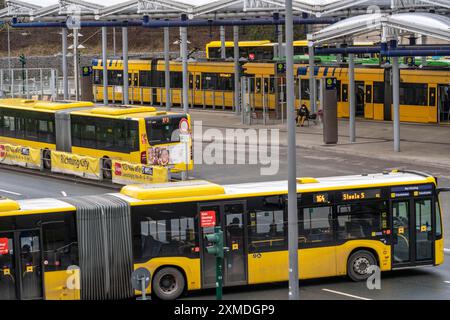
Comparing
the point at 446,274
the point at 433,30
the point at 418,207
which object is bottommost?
the point at 446,274

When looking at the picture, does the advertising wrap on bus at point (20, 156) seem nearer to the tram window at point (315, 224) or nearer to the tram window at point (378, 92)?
the tram window at point (378, 92)

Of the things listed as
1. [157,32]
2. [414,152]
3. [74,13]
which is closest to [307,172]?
[414,152]

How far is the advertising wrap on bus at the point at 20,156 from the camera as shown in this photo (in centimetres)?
4162

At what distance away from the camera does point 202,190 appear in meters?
21.6

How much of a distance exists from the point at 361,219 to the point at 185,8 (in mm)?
29710

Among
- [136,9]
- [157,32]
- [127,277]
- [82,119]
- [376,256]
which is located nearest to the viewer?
[127,277]

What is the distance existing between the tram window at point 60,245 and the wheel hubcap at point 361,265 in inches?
228

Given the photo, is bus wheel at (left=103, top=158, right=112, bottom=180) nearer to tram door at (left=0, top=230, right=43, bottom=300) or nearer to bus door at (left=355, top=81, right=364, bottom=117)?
tram door at (left=0, top=230, right=43, bottom=300)

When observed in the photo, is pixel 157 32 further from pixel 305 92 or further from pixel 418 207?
pixel 418 207

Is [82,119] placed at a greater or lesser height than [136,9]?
lesser

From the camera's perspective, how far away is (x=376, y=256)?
23.1 m

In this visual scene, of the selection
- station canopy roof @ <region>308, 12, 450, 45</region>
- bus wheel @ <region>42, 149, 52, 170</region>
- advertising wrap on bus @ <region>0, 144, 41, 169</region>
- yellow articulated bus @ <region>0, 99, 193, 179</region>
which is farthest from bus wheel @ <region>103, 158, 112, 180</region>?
station canopy roof @ <region>308, 12, 450, 45</region>

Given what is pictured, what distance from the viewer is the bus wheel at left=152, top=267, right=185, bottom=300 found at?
21.5 metres

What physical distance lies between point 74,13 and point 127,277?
38.1 m
